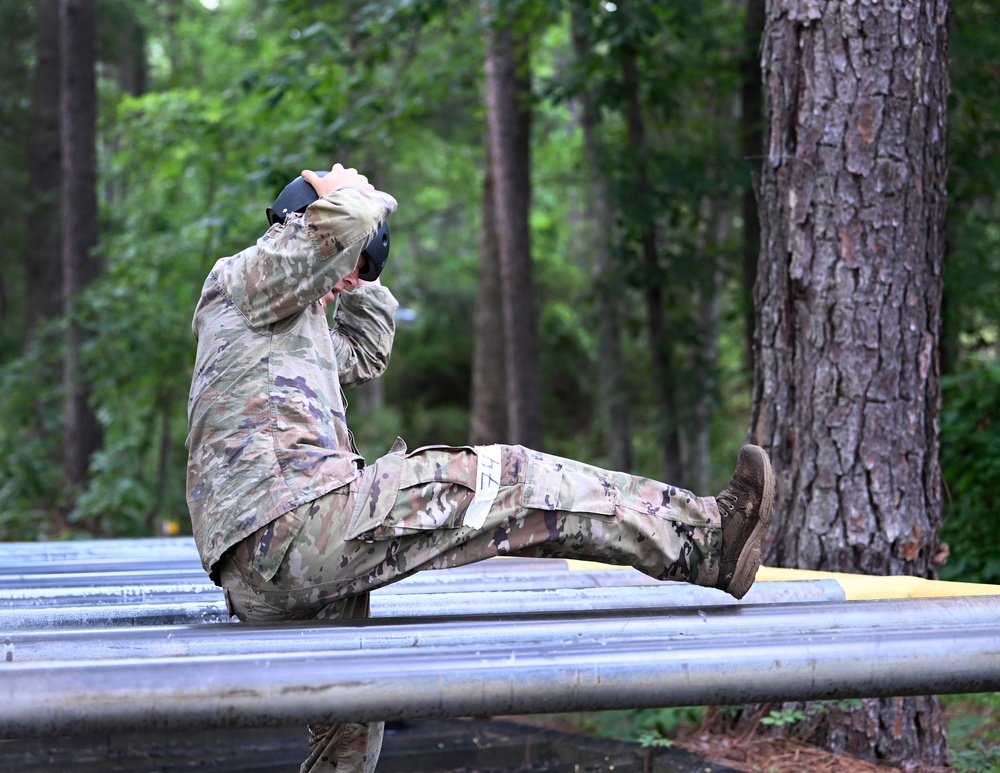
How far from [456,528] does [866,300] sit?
1.98 metres

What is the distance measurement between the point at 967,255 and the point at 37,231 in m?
13.4

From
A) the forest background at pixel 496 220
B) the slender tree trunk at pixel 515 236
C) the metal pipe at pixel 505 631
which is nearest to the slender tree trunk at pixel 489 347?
the forest background at pixel 496 220

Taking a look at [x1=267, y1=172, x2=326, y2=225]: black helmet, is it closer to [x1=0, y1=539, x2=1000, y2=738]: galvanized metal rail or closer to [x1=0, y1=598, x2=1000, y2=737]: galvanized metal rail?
[x1=0, y1=539, x2=1000, y2=738]: galvanized metal rail

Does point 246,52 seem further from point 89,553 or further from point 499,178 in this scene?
point 89,553

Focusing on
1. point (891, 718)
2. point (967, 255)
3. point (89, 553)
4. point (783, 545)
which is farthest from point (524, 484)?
point (967, 255)

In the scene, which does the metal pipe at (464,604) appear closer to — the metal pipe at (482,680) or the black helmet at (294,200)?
the metal pipe at (482,680)

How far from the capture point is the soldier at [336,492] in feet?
9.03

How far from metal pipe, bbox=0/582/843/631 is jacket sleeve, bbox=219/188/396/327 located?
33.9 inches

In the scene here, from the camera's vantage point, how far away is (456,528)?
110 inches

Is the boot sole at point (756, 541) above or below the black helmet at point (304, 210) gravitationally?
below

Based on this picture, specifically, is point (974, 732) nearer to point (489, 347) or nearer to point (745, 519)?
point (745, 519)

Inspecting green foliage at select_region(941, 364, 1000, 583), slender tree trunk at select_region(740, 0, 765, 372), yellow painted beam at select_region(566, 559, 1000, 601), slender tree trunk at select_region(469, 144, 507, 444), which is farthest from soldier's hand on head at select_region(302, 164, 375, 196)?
slender tree trunk at select_region(469, 144, 507, 444)

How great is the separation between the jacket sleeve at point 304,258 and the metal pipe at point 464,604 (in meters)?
0.86

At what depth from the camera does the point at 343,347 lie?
347cm
